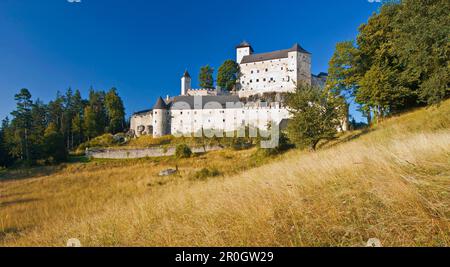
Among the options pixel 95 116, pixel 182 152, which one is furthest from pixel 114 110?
pixel 182 152

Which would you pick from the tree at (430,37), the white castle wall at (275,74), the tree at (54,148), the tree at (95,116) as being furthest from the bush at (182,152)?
the white castle wall at (275,74)

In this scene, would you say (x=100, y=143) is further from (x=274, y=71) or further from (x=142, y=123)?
(x=274, y=71)

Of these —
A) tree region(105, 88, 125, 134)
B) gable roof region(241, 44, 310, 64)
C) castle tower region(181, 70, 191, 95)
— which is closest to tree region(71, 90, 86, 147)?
tree region(105, 88, 125, 134)

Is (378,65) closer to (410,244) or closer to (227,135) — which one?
(410,244)

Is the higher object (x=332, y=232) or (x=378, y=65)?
(x=378, y=65)

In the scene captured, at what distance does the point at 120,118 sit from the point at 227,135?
3587 centimetres

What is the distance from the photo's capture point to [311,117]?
15219 millimetres

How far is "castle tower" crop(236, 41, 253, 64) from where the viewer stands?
71.6 m

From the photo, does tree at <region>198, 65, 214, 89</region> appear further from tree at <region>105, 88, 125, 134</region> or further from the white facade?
tree at <region>105, 88, 125, 134</region>

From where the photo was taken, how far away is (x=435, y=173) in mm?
3295

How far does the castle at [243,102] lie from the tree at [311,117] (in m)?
33.9

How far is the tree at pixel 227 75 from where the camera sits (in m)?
66.6

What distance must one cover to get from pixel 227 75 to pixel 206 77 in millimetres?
7146
